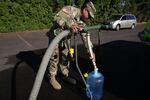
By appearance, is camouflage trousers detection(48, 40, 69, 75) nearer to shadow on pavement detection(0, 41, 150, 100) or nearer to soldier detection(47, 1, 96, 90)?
soldier detection(47, 1, 96, 90)

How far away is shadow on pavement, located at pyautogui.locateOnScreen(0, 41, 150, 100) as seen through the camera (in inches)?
248

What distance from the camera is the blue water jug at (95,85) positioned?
17.6ft

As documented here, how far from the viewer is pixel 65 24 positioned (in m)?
5.82

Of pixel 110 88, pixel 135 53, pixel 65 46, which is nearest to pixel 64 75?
pixel 65 46

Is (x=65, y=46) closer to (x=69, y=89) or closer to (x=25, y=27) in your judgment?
(x=69, y=89)

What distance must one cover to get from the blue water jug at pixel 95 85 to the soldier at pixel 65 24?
0.90 m

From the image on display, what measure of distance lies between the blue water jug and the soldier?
900mm

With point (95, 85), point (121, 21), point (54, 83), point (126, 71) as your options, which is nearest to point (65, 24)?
point (95, 85)

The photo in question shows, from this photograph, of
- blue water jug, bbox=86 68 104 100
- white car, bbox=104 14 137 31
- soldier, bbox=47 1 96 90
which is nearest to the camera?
soldier, bbox=47 1 96 90

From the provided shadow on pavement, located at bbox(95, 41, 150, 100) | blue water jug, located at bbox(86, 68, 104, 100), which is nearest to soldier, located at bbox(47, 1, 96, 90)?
blue water jug, located at bbox(86, 68, 104, 100)

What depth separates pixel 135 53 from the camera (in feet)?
35.0

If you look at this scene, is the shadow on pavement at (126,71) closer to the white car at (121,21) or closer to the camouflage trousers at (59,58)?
the camouflage trousers at (59,58)

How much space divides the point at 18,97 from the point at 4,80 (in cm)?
152

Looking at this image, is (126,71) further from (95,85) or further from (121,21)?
(121,21)
